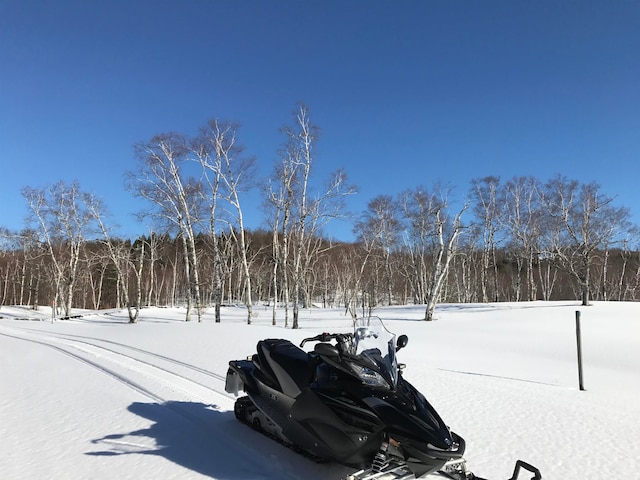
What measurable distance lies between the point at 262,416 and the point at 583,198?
29.7m

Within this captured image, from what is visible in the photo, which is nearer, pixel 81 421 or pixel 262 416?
pixel 262 416

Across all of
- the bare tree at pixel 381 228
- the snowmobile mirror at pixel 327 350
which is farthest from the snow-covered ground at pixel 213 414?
the bare tree at pixel 381 228

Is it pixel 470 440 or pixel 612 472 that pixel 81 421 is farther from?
pixel 612 472

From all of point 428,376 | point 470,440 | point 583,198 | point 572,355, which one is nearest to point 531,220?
point 583,198

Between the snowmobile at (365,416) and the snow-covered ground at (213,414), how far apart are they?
1.54 ft

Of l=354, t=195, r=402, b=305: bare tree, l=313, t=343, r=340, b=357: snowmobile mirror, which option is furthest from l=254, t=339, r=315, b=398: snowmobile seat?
l=354, t=195, r=402, b=305: bare tree

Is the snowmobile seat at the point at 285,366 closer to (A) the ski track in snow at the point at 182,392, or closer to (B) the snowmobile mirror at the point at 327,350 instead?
(B) the snowmobile mirror at the point at 327,350

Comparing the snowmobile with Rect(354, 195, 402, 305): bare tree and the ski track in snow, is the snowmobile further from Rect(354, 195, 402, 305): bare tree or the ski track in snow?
Rect(354, 195, 402, 305): bare tree

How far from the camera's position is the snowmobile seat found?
397 centimetres

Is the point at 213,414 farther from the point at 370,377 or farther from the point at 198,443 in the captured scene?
the point at 370,377

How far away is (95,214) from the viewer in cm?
2538

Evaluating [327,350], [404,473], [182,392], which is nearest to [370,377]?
[327,350]

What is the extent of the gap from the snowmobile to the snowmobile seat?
1 centimetres

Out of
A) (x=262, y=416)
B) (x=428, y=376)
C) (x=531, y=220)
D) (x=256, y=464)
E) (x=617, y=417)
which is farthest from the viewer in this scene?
(x=531, y=220)
